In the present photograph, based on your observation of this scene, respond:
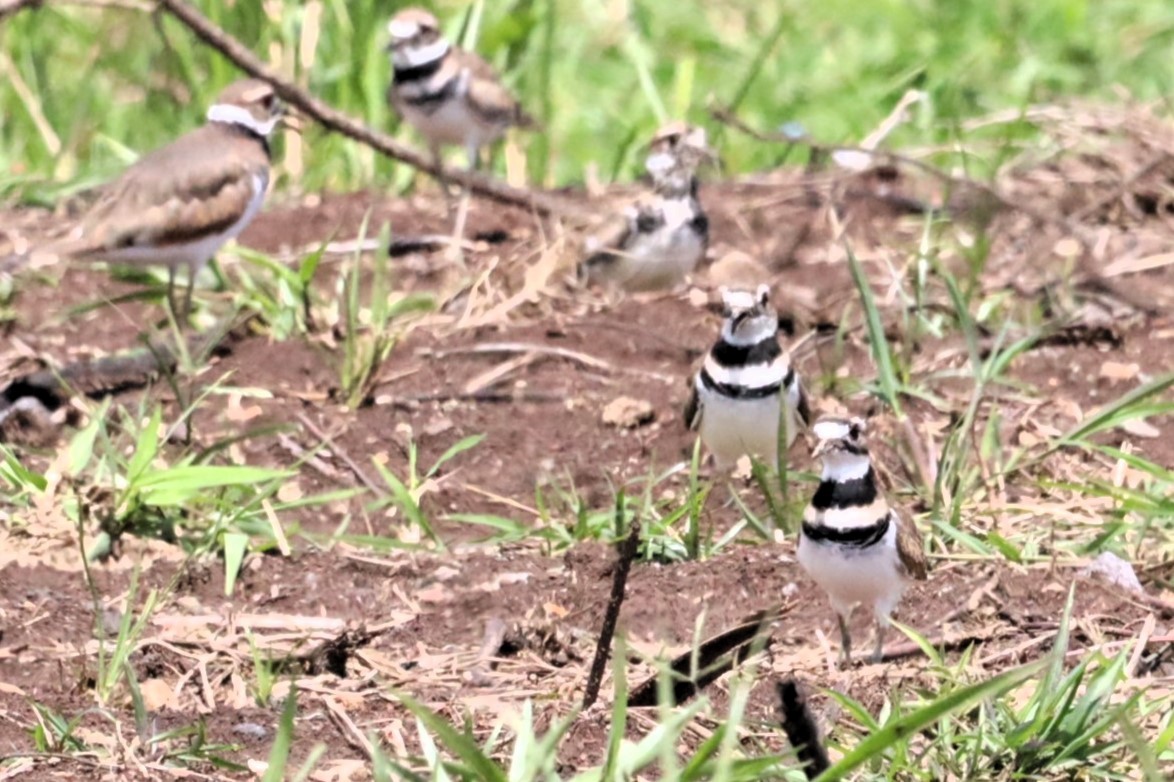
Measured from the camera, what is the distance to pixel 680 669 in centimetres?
391

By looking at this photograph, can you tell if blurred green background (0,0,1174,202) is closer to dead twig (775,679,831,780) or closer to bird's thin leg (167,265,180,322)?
bird's thin leg (167,265,180,322)

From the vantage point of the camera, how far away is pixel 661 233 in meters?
6.95

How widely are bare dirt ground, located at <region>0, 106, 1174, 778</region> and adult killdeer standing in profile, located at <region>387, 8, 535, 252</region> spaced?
1.80ft

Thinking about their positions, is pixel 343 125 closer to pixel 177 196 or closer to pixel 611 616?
pixel 177 196

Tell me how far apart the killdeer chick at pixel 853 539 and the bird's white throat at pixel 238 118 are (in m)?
3.49

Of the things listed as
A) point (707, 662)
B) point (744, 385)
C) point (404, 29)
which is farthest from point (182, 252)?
point (707, 662)

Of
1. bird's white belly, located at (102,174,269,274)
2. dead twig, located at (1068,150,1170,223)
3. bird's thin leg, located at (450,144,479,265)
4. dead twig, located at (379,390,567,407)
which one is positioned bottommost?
dead twig, located at (379,390,567,407)

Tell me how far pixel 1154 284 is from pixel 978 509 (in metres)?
2.06

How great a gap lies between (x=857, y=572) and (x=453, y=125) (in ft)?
15.0

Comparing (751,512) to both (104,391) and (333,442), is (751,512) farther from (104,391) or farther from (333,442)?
(104,391)

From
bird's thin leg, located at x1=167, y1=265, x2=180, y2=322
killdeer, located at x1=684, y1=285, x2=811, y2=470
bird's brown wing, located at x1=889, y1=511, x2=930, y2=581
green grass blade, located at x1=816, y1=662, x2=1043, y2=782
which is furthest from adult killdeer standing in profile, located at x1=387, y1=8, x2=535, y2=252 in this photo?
green grass blade, located at x1=816, y1=662, x2=1043, y2=782

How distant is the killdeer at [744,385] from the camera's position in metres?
5.31

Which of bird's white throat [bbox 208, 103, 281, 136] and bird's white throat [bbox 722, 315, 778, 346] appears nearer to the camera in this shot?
bird's white throat [bbox 722, 315, 778, 346]

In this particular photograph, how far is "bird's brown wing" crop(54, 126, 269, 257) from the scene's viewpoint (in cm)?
637
